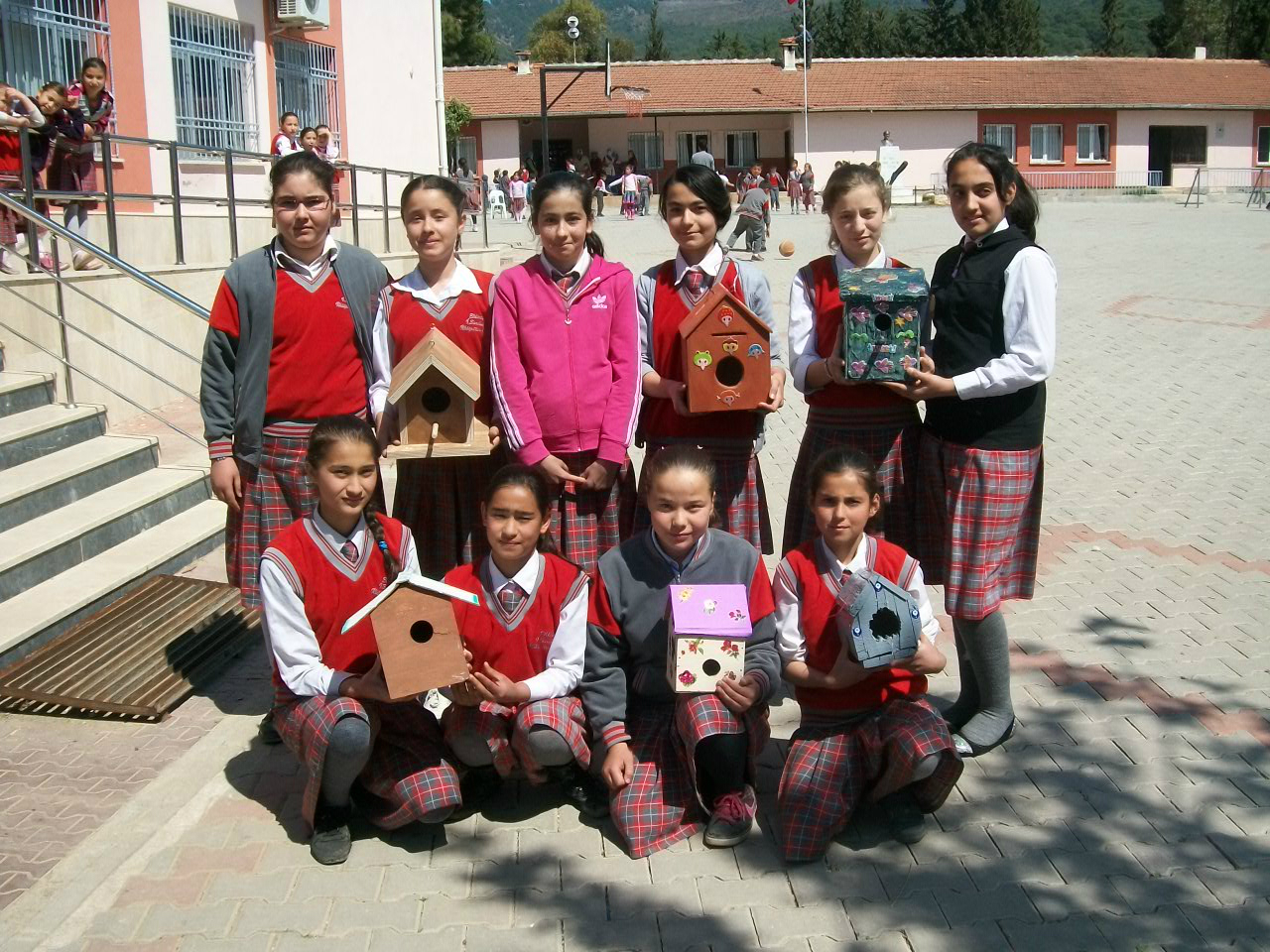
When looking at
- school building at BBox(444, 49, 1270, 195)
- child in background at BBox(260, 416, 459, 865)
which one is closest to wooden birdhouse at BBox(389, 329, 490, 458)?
child in background at BBox(260, 416, 459, 865)

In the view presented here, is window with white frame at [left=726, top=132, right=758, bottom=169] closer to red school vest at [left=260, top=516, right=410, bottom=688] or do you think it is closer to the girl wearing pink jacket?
the girl wearing pink jacket

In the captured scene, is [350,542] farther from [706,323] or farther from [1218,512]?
[1218,512]

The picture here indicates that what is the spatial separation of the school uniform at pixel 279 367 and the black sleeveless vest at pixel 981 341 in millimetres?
1988

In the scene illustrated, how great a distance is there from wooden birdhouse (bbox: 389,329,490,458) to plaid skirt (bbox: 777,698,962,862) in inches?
58.6

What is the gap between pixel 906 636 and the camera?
3523 mm

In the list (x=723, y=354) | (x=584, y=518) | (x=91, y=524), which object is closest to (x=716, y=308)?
(x=723, y=354)

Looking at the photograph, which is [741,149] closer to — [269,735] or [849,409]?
[849,409]

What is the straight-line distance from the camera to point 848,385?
410 centimetres

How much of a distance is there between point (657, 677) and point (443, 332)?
4.57 feet

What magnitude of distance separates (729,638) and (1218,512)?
4.79 meters

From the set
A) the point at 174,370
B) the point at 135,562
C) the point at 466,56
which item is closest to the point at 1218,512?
the point at 135,562

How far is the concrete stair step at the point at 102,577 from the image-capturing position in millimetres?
5211

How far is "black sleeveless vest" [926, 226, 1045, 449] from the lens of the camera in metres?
3.90

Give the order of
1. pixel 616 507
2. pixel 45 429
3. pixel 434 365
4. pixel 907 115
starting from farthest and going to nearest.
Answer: pixel 907 115, pixel 45 429, pixel 616 507, pixel 434 365
